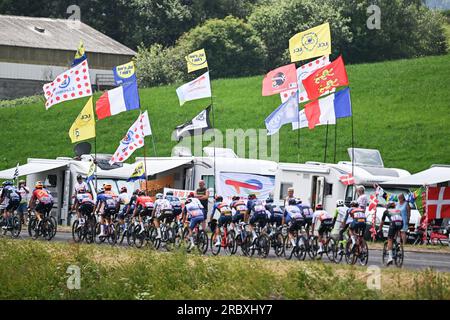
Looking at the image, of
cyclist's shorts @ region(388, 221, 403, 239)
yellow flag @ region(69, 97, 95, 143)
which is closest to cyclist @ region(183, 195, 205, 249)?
cyclist's shorts @ region(388, 221, 403, 239)

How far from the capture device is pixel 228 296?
63.3 feet

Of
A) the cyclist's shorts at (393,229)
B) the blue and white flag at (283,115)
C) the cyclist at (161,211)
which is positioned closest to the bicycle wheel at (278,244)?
the cyclist at (161,211)

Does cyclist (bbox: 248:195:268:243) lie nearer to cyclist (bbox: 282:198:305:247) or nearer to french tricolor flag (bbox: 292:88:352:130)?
cyclist (bbox: 282:198:305:247)

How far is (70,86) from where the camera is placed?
36938 millimetres

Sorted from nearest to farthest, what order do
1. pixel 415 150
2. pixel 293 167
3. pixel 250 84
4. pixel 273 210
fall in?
pixel 273 210, pixel 293 167, pixel 415 150, pixel 250 84

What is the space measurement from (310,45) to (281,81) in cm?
194

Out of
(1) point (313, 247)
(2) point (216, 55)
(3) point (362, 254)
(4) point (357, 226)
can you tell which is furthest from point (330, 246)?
(2) point (216, 55)

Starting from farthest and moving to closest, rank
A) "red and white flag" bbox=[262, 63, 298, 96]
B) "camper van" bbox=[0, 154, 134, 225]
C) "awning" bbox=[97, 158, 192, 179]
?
"camper van" bbox=[0, 154, 134, 225]
"red and white flag" bbox=[262, 63, 298, 96]
"awning" bbox=[97, 158, 192, 179]

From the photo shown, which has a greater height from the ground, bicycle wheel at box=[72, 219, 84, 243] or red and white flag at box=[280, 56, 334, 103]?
red and white flag at box=[280, 56, 334, 103]

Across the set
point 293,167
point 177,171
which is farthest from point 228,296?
point 177,171

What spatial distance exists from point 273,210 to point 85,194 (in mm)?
5602

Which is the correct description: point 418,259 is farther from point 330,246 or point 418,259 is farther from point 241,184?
point 241,184

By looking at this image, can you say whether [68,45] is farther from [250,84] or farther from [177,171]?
[177,171]

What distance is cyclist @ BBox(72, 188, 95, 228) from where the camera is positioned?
31016mm
